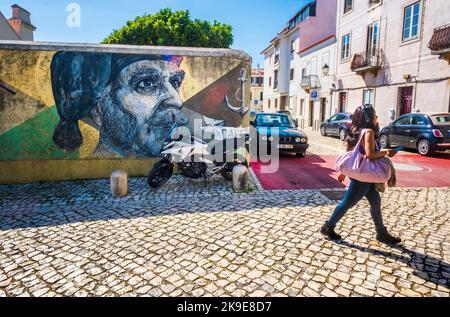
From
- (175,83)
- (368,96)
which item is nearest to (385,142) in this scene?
(368,96)

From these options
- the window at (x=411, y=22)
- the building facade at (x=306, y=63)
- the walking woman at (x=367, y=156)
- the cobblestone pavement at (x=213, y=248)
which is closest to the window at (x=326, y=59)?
the building facade at (x=306, y=63)

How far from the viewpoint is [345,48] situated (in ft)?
73.5

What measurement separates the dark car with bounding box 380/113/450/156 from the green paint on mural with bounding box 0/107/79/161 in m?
12.4

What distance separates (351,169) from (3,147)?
7.77 meters

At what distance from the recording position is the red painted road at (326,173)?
7.34m

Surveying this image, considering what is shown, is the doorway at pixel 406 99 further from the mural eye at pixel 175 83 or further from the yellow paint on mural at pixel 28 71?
the yellow paint on mural at pixel 28 71

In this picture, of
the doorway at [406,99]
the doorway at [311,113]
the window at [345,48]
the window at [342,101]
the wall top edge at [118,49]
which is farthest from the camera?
the doorway at [311,113]

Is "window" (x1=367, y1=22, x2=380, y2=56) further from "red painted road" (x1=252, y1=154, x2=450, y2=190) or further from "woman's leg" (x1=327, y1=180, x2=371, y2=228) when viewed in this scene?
"woman's leg" (x1=327, y1=180, x2=371, y2=228)

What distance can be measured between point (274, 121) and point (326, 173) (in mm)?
3851

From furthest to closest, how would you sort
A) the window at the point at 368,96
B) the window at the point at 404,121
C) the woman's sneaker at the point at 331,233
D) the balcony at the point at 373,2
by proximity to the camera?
the window at the point at 368,96 → the balcony at the point at 373,2 → the window at the point at 404,121 → the woman's sneaker at the point at 331,233

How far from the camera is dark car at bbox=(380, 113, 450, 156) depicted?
35.7 ft

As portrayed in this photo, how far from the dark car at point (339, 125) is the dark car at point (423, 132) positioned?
384 cm

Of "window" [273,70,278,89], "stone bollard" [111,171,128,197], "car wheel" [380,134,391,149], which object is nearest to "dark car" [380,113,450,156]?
"car wheel" [380,134,391,149]

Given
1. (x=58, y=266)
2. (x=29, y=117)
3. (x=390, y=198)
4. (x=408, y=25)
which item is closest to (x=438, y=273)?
(x=390, y=198)
